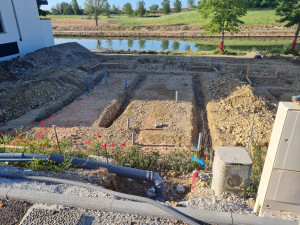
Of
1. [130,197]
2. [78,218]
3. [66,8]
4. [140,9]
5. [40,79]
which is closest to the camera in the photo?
[78,218]

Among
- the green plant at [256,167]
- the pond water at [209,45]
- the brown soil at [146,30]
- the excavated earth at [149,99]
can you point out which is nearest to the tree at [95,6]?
the brown soil at [146,30]

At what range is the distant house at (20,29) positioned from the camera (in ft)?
64.1

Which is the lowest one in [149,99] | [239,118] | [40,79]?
[149,99]

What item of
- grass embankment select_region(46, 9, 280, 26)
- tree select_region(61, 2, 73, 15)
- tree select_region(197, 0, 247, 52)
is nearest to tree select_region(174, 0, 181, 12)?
grass embankment select_region(46, 9, 280, 26)

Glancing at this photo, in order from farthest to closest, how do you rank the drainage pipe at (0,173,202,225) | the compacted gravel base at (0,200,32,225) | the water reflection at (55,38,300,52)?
1. the water reflection at (55,38,300,52)
2. the compacted gravel base at (0,200,32,225)
3. the drainage pipe at (0,173,202,225)

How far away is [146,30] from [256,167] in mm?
55129

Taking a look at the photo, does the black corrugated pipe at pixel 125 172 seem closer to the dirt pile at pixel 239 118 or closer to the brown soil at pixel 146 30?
the dirt pile at pixel 239 118

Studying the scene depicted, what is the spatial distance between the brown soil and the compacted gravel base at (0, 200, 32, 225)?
4875cm

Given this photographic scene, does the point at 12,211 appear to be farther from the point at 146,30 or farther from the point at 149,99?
the point at 146,30

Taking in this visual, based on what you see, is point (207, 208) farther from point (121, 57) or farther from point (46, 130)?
point (121, 57)

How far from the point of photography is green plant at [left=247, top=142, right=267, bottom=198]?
184 inches

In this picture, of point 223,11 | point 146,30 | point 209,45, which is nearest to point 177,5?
point 146,30

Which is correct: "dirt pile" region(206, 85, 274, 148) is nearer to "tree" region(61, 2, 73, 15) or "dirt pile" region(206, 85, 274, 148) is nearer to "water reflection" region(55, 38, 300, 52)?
"water reflection" region(55, 38, 300, 52)

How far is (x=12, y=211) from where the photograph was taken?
13.3 ft
